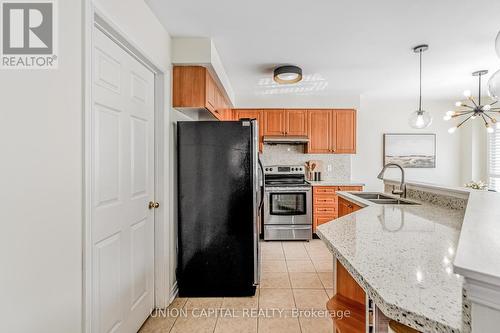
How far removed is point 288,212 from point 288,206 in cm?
10

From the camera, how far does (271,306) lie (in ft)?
8.05

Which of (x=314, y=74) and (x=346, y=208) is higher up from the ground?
(x=314, y=74)

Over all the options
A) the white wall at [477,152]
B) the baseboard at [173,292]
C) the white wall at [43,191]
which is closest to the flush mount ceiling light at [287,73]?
the white wall at [43,191]

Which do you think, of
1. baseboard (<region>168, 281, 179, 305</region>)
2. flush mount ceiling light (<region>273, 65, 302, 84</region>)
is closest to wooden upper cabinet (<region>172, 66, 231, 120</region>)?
flush mount ceiling light (<region>273, 65, 302, 84</region>)

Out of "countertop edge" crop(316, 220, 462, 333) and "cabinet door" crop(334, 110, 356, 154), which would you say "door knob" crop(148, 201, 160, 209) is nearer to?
"countertop edge" crop(316, 220, 462, 333)

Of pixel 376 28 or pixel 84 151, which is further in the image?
pixel 376 28

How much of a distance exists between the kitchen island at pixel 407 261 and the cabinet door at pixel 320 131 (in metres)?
2.97

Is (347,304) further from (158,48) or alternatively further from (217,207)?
(158,48)

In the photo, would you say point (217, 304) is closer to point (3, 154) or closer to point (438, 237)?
point (438, 237)

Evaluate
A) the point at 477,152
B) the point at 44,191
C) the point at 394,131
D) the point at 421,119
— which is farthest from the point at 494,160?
the point at 44,191

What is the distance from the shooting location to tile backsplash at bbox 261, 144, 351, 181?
519 centimetres

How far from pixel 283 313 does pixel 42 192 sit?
80.3 inches

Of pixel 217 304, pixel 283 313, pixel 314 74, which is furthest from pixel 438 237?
pixel 314 74

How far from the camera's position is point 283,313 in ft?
7.70
